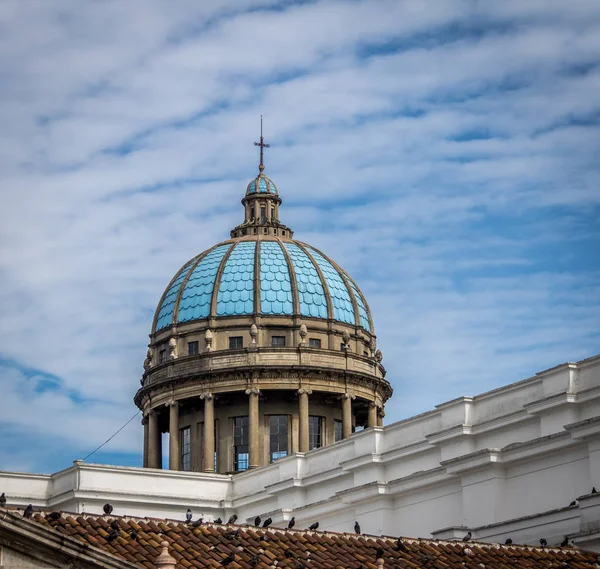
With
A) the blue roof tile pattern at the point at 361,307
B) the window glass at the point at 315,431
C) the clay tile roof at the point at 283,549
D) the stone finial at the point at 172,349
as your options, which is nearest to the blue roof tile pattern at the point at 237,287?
the stone finial at the point at 172,349

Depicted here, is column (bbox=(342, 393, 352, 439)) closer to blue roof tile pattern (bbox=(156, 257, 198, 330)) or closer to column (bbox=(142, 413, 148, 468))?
blue roof tile pattern (bbox=(156, 257, 198, 330))

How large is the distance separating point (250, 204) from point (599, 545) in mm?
40344

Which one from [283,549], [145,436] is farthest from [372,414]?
[283,549]

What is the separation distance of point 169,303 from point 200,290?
200 centimetres

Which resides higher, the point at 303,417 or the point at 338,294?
the point at 338,294

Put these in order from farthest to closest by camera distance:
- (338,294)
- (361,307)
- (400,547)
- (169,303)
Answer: (361,307), (169,303), (338,294), (400,547)

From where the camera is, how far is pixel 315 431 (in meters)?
68.5

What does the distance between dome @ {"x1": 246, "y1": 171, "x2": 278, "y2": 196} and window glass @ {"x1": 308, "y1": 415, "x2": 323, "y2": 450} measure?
1183 centimetres

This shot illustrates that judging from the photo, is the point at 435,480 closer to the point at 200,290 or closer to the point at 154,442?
the point at 154,442

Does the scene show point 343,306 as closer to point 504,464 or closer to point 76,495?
point 76,495

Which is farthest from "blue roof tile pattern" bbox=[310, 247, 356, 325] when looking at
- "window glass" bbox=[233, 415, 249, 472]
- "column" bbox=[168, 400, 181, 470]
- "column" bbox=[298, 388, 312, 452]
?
"column" bbox=[168, 400, 181, 470]

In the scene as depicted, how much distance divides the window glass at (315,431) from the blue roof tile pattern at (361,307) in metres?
5.02

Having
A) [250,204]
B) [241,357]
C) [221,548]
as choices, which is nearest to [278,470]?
[241,357]

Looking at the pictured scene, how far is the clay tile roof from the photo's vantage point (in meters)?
29.8
